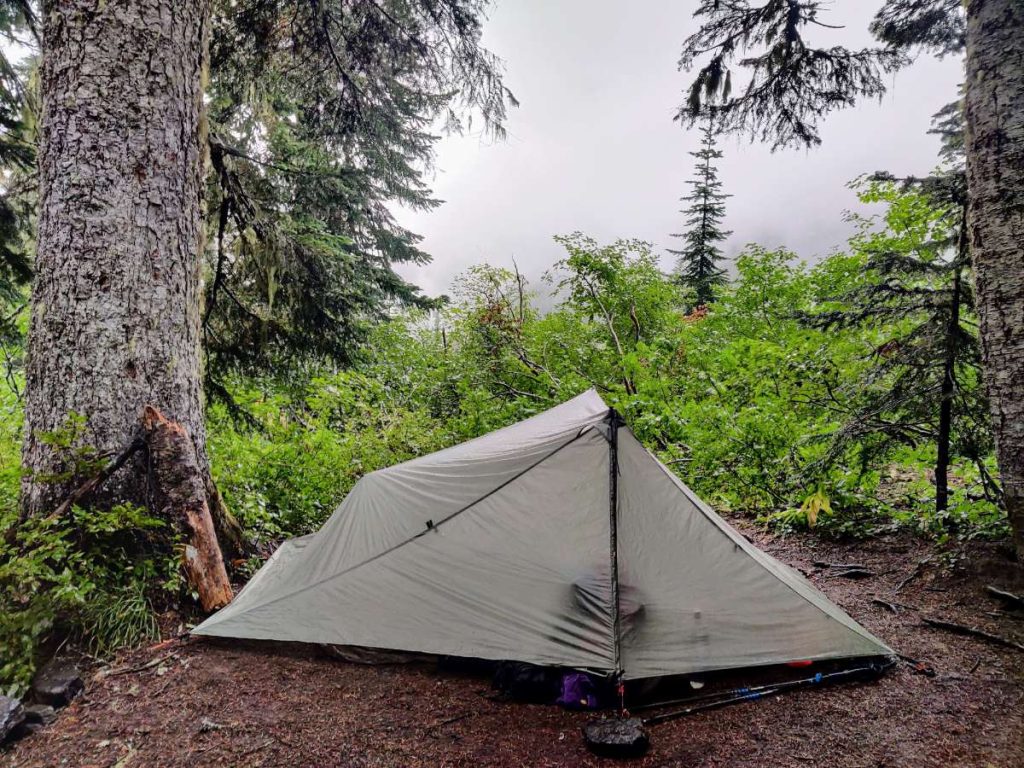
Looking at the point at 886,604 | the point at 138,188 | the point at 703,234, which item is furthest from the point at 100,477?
the point at 703,234

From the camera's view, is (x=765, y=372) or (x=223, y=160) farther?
(x=765, y=372)

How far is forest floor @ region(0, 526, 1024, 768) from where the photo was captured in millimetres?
2240

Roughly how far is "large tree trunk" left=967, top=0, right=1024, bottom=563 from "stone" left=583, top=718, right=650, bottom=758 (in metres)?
2.78

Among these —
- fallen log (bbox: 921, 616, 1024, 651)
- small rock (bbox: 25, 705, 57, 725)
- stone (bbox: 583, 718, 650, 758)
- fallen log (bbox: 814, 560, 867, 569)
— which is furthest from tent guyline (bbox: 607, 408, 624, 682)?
fallen log (bbox: 814, 560, 867, 569)

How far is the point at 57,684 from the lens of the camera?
8.47 feet

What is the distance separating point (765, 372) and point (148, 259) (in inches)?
263

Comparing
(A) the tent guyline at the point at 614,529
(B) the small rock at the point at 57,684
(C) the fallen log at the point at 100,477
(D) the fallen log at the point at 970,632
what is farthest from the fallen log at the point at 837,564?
(C) the fallen log at the point at 100,477

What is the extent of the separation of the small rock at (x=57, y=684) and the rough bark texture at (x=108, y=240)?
95 centimetres

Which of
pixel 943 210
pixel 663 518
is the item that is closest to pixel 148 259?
pixel 663 518

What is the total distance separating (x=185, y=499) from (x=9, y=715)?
52.7 inches

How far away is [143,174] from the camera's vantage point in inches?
138

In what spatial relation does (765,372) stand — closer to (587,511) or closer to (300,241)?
(587,511)

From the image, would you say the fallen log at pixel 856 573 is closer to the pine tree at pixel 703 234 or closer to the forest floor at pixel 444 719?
the forest floor at pixel 444 719

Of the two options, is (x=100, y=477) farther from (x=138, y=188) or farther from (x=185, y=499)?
(x=138, y=188)
